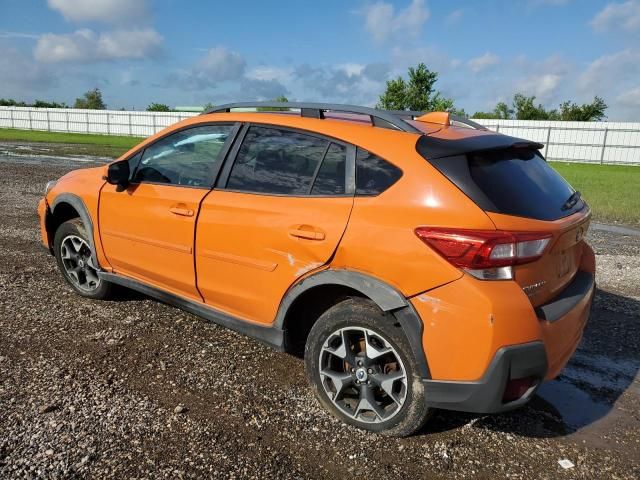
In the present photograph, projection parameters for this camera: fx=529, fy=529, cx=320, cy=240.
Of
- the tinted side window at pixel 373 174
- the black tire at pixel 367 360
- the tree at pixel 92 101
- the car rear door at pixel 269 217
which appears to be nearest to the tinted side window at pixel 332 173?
the car rear door at pixel 269 217

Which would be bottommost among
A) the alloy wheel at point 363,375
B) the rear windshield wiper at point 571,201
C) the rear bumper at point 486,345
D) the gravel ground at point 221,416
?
the gravel ground at point 221,416

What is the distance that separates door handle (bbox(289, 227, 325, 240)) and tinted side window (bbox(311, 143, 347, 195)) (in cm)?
24

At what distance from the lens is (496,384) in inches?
98.9

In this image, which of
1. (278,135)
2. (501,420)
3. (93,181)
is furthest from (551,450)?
(93,181)

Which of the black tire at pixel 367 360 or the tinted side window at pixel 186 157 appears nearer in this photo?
the black tire at pixel 367 360

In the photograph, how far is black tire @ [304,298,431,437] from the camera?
2752 mm

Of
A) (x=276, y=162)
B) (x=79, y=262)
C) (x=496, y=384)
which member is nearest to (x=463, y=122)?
(x=276, y=162)

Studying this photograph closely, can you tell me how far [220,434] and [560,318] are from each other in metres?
1.92

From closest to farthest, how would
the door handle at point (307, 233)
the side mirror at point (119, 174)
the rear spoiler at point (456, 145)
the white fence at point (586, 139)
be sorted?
the rear spoiler at point (456, 145), the door handle at point (307, 233), the side mirror at point (119, 174), the white fence at point (586, 139)

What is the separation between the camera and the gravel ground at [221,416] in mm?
2707

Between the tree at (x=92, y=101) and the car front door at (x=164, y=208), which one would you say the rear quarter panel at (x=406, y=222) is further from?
the tree at (x=92, y=101)

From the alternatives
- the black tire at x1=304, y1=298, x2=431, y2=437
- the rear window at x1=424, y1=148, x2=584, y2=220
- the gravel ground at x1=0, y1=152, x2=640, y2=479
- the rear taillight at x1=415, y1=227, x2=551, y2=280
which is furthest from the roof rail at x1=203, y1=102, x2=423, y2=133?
the gravel ground at x1=0, y1=152, x2=640, y2=479

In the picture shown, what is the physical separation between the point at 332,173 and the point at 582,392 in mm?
2258

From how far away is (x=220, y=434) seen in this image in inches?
115
